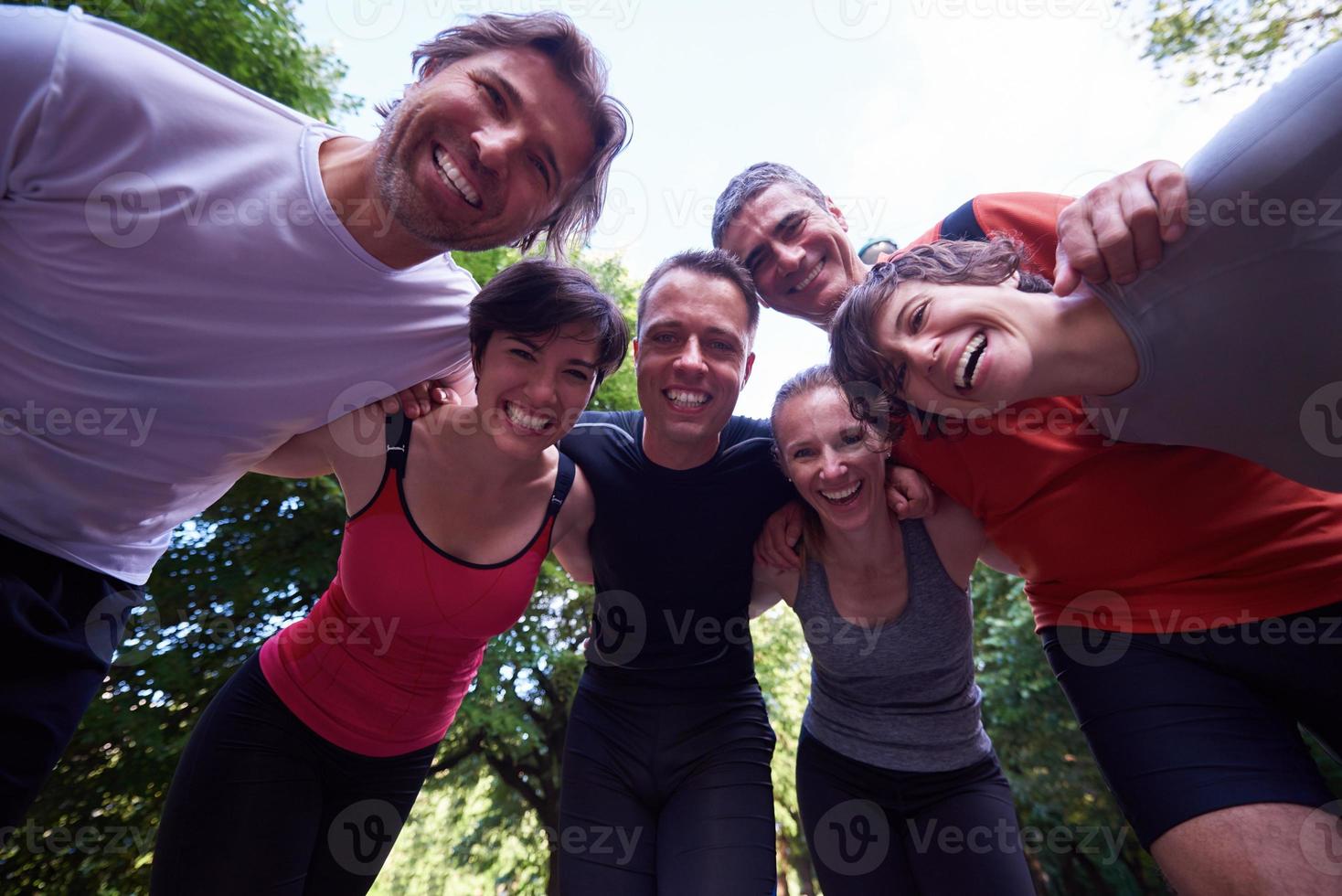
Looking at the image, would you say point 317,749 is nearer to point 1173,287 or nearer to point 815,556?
point 815,556

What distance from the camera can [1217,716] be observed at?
189 centimetres

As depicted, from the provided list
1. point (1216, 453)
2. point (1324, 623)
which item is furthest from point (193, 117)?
point (1324, 623)

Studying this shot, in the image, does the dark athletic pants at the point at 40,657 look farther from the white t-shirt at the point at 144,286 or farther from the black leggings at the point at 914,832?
the black leggings at the point at 914,832

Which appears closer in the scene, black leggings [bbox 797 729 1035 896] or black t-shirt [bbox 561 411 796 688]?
black leggings [bbox 797 729 1035 896]

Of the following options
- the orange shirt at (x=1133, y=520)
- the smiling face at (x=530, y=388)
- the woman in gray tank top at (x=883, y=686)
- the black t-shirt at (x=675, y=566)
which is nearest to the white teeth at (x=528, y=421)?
the smiling face at (x=530, y=388)

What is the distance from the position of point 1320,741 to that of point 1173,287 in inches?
54.0

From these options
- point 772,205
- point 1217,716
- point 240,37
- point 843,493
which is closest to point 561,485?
point 843,493

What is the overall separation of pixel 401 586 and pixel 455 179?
1.36m

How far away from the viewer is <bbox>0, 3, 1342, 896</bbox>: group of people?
175cm

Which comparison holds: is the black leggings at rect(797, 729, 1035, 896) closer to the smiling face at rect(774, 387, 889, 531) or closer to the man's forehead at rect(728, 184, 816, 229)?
the smiling face at rect(774, 387, 889, 531)

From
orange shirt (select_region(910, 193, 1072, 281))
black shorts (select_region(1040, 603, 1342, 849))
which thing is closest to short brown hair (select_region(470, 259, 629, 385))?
orange shirt (select_region(910, 193, 1072, 281))

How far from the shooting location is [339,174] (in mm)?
2178

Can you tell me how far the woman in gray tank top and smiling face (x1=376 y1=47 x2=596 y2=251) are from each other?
120 cm

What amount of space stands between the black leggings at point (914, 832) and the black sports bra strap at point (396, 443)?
6.19ft
